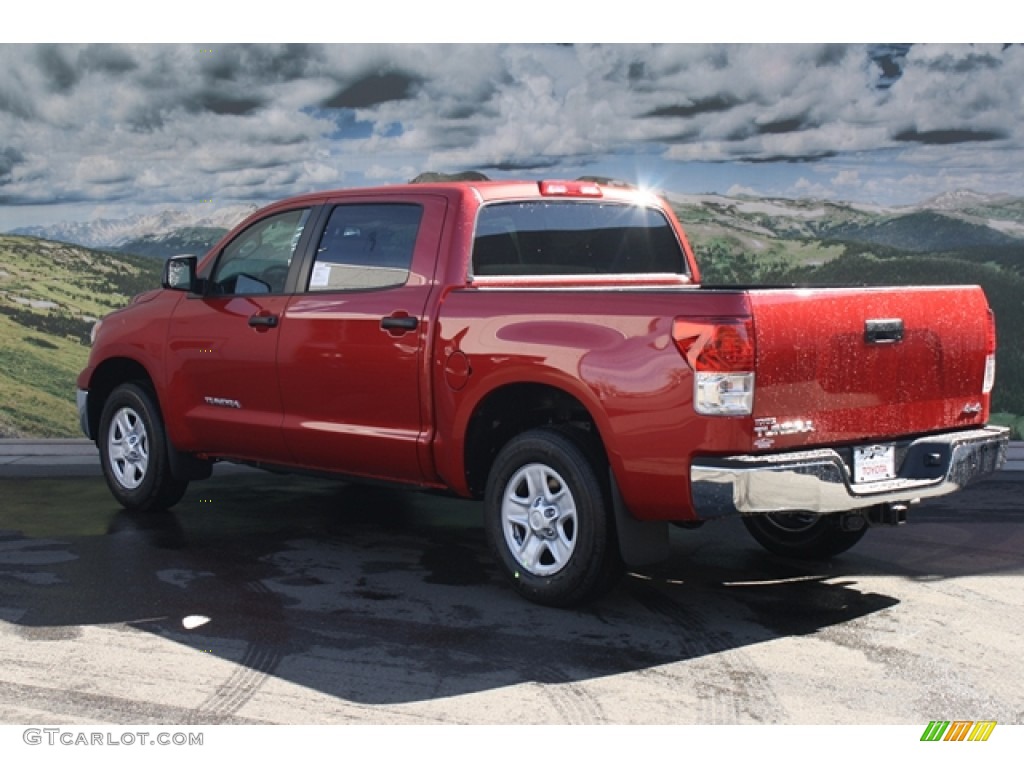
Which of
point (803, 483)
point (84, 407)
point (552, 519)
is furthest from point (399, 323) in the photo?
point (84, 407)

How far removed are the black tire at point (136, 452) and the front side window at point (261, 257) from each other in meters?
0.98

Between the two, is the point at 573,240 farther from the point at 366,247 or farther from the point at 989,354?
the point at 989,354

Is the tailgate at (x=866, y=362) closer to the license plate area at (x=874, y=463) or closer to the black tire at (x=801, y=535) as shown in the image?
the license plate area at (x=874, y=463)

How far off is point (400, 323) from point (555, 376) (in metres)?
1.05

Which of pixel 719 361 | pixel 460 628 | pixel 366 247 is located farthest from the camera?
pixel 366 247

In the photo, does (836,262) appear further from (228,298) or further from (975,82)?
(228,298)

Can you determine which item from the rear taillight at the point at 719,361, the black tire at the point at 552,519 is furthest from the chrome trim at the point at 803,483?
the black tire at the point at 552,519

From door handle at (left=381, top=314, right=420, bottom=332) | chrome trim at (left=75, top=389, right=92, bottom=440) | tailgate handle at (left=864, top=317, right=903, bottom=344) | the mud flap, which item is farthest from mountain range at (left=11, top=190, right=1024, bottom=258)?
the mud flap

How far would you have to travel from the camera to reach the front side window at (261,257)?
7.89 m

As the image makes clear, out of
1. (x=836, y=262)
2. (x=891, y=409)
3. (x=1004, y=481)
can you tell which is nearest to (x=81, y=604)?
(x=891, y=409)

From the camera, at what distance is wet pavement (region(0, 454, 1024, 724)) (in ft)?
16.7


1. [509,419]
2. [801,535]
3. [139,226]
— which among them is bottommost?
[801,535]

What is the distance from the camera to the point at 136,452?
888 centimetres

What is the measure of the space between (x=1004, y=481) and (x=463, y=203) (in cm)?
522
